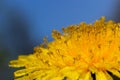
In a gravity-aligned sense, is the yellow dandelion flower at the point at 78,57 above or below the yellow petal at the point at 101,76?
above

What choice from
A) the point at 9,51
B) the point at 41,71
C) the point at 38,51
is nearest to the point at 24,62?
the point at 38,51

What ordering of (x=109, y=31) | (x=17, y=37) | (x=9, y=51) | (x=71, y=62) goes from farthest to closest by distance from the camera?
(x=17, y=37), (x=9, y=51), (x=109, y=31), (x=71, y=62)

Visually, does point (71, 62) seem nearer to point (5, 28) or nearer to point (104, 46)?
point (104, 46)

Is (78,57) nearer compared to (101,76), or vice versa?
(101,76)

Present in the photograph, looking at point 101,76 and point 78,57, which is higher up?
point 78,57

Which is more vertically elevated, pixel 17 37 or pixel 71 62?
pixel 17 37

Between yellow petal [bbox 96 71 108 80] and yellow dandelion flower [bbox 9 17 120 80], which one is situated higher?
yellow dandelion flower [bbox 9 17 120 80]

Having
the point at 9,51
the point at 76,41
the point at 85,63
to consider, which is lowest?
the point at 85,63

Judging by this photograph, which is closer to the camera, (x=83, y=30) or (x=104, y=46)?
(x=104, y=46)
